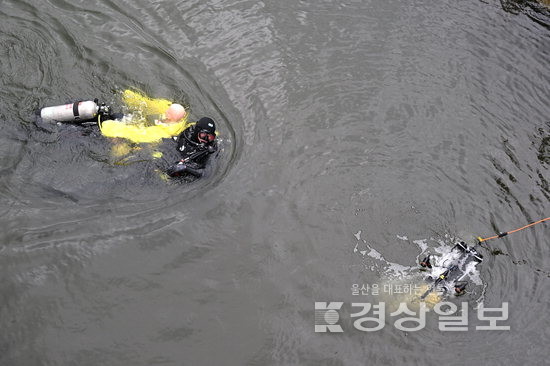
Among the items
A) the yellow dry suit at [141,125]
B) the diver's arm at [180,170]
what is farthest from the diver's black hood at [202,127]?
the yellow dry suit at [141,125]

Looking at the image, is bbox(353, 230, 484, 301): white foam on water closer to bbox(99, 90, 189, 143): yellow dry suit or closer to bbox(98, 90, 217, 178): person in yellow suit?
bbox(98, 90, 217, 178): person in yellow suit

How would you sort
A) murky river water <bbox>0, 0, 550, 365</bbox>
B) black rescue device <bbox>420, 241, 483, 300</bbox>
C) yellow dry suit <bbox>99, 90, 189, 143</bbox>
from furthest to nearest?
1. yellow dry suit <bbox>99, 90, 189, 143</bbox>
2. black rescue device <bbox>420, 241, 483, 300</bbox>
3. murky river water <bbox>0, 0, 550, 365</bbox>

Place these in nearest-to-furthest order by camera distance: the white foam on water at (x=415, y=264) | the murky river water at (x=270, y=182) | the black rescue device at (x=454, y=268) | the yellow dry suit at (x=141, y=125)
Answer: the murky river water at (x=270, y=182) < the black rescue device at (x=454, y=268) < the white foam on water at (x=415, y=264) < the yellow dry suit at (x=141, y=125)

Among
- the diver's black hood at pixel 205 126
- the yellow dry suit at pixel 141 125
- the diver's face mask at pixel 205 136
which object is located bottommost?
the yellow dry suit at pixel 141 125

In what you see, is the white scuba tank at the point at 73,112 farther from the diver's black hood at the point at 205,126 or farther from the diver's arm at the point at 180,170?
the diver's black hood at the point at 205,126

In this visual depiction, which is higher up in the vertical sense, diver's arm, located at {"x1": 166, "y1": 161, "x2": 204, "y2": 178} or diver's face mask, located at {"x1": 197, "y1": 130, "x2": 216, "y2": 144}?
diver's face mask, located at {"x1": 197, "y1": 130, "x2": 216, "y2": 144}

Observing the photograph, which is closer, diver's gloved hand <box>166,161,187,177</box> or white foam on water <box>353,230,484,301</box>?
white foam on water <box>353,230,484,301</box>

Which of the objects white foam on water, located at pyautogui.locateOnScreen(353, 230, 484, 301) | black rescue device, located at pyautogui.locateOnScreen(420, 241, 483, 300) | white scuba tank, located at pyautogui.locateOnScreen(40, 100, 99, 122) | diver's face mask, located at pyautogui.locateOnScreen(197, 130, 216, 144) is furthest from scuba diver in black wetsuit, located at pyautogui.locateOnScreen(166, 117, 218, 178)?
black rescue device, located at pyautogui.locateOnScreen(420, 241, 483, 300)

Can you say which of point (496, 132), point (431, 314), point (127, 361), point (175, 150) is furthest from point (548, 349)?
point (175, 150)
